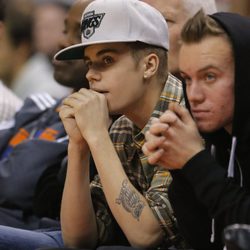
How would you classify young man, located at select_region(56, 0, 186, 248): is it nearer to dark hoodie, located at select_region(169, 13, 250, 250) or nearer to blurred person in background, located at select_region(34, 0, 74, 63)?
dark hoodie, located at select_region(169, 13, 250, 250)

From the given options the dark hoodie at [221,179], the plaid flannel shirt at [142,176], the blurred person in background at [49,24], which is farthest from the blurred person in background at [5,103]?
the dark hoodie at [221,179]

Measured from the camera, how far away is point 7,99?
4.96 metres

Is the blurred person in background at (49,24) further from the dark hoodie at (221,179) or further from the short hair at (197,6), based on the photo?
the dark hoodie at (221,179)

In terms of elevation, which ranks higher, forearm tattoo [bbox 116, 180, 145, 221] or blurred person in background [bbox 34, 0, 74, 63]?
forearm tattoo [bbox 116, 180, 145, 221]

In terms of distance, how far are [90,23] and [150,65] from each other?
26 cm

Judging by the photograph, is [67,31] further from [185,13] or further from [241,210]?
[241,210]

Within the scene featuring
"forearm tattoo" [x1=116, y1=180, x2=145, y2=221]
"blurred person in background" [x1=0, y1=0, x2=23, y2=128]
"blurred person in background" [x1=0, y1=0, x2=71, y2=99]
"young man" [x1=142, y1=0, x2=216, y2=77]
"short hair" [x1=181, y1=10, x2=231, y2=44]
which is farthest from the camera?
"blurred person in background" [x1=0, y1=0, x2=71, y2=99]

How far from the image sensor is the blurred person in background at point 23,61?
605cm

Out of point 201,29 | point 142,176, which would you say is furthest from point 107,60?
point 201,29

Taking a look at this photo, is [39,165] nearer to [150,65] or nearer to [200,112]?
[150,65]

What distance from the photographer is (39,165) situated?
423 centimetres

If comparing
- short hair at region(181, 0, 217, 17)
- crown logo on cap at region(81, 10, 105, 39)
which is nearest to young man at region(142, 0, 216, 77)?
short hair at region(181, 0, 217, 17)

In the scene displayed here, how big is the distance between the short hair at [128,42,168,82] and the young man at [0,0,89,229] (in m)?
0.75

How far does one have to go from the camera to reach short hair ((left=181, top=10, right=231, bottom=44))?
2.84 m
